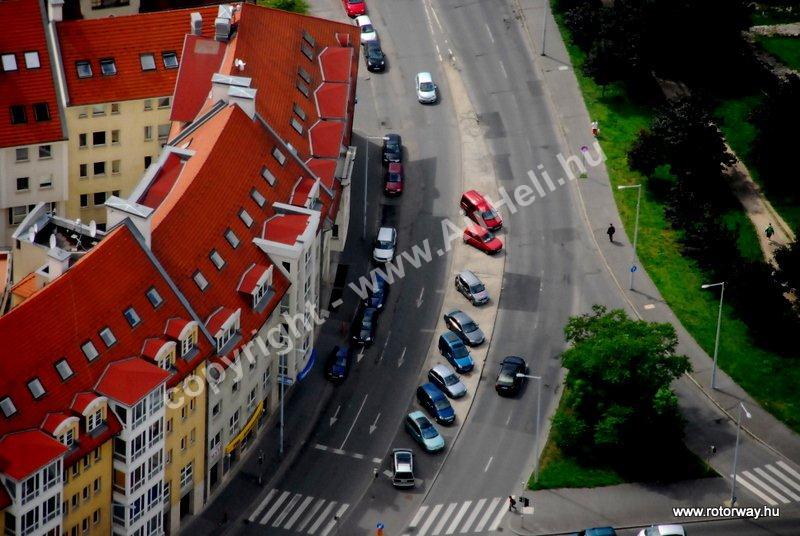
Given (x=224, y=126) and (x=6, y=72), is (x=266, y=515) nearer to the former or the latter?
(x=224, y=126)

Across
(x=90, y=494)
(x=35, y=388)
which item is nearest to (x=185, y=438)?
(x=90, y=494)

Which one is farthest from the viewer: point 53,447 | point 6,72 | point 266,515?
point 6,72

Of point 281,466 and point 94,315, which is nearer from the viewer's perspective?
point 94,315

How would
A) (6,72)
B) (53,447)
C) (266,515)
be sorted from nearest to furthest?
1. (53,447)
2. (266,515)
3. (6,72)

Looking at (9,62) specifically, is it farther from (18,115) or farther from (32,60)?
(18,115)

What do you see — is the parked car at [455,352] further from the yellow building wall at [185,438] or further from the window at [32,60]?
the window at [32,60]

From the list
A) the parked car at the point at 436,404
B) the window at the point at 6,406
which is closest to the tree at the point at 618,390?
the parked car at the point at 436,404

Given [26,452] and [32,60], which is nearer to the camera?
[26,452]

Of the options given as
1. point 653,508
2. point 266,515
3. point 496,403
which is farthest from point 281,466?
point 653,508
